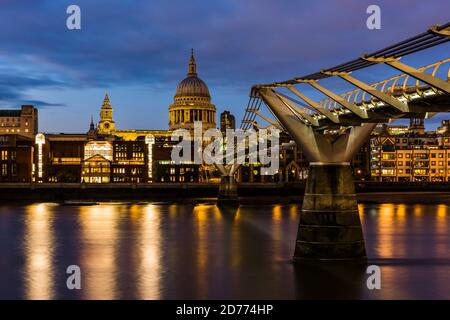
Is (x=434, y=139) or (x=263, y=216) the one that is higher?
(x=434, y=139)

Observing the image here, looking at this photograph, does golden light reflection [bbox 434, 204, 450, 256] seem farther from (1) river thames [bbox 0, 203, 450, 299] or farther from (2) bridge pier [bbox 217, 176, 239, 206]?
(2) bridge pier [bbox 217, 176, 239, 206]

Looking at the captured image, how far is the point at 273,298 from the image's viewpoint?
104ft

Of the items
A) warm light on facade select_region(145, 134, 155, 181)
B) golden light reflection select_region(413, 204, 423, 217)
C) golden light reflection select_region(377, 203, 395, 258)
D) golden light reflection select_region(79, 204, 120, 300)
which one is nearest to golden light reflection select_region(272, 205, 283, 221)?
golden light reflection select_region(377, 203, 395, 258)

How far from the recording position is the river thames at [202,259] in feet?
109

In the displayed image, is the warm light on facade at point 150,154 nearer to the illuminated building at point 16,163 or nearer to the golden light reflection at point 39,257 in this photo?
the illuminated building at point 16,163

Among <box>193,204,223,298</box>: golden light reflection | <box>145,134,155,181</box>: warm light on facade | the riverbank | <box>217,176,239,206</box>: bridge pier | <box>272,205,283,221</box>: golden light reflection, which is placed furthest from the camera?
<box>145,134,155,181</box>: warm light on facade

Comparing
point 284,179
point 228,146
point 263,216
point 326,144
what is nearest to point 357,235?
point 326,144

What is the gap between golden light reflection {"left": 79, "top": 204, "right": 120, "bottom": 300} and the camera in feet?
111

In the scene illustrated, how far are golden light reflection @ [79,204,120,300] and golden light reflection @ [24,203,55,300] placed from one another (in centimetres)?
180

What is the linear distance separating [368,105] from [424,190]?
12271cm
